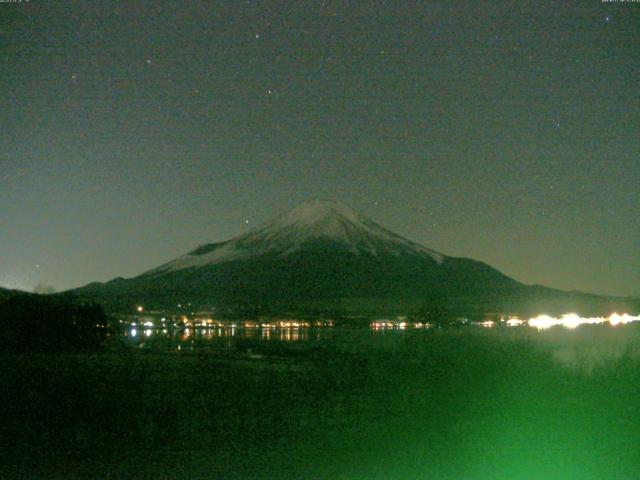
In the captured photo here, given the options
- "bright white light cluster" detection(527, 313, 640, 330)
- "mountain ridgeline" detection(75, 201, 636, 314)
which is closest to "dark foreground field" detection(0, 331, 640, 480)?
"bright white light cluster" detection(527, 313, 640, 330)

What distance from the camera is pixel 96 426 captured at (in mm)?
13492

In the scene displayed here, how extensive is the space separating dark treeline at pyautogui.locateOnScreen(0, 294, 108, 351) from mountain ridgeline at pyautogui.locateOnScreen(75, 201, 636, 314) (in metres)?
77.1

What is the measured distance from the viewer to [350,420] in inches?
566

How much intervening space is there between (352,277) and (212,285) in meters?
25.4

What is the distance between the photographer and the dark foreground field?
11.0 m

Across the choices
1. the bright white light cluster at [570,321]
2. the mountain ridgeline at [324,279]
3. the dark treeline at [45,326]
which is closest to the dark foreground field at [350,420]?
the dark treeline at [45,326]

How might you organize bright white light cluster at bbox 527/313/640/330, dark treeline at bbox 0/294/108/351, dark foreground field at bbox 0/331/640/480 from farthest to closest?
bright white light cluster at bbox 527/313/640/330
dark treeline at bbox 0/294/108/351
dark foreground field at bbox 0/331/640/480

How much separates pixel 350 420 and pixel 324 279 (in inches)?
5313

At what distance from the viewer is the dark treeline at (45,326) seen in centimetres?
3819

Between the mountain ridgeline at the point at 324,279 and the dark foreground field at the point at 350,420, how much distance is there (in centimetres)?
9591

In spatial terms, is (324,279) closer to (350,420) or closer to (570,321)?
(570,321)

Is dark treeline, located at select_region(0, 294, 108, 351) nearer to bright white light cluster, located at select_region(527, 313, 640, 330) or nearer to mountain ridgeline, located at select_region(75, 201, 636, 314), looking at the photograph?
bright white light cluster, located at select_region(527, 313, 640, 330)

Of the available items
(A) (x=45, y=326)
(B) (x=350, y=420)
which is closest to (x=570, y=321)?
(A) (x=45, y=326)

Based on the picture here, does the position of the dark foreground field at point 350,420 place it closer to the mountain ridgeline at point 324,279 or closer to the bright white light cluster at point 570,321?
the bright white light cluster at point 570,321
